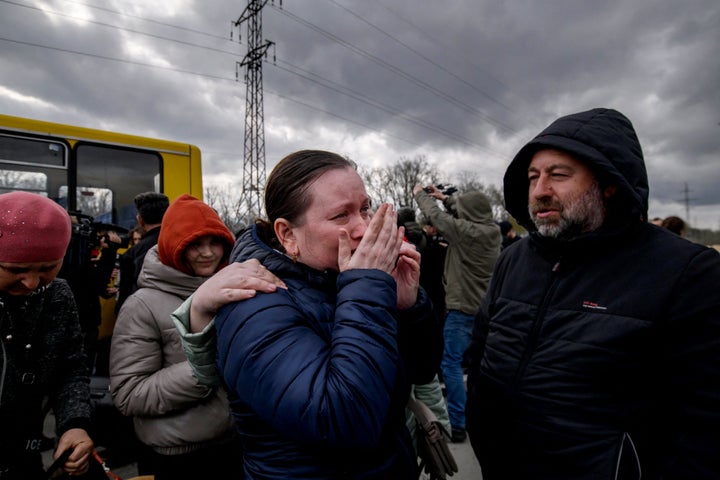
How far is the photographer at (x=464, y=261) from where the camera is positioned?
13.9 feet

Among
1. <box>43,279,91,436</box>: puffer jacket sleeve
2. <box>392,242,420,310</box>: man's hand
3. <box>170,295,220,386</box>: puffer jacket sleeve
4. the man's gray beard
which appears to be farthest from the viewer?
<box>43,279,91,436</box>: puffer jacket sleeve

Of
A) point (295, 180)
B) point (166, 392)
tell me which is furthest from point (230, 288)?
point (166, 392)

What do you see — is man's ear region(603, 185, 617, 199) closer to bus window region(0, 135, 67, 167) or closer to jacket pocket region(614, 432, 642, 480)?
jacket pocket region(614, 432, 642, 480)

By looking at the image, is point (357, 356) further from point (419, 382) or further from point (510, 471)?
point (510, 471)

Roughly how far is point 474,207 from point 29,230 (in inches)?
149

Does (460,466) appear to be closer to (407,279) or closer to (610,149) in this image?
(407,279)

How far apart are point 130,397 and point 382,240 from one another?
5.26 feet

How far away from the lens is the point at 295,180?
1.27m

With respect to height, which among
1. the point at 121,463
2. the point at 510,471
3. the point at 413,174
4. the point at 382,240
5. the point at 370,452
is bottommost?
the point at 121,463

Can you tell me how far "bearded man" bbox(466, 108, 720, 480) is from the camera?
52.4 inches

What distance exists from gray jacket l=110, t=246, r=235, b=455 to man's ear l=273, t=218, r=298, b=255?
3.31 feet

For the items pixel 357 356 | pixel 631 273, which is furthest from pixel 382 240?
pixel 631 273

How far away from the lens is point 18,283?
5.49 feet

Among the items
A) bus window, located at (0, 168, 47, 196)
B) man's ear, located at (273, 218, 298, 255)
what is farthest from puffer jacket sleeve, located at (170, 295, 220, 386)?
bus window, located at (0, 168, 47, 196)
